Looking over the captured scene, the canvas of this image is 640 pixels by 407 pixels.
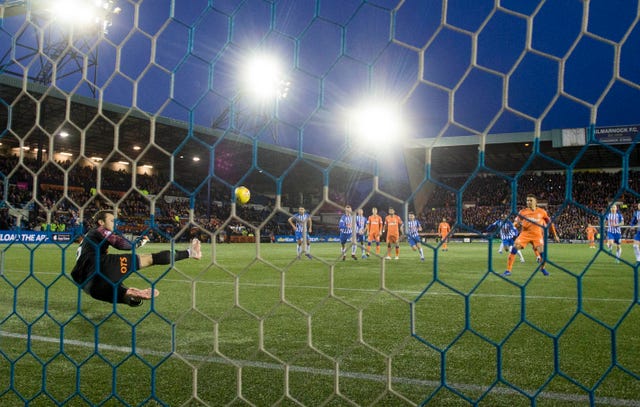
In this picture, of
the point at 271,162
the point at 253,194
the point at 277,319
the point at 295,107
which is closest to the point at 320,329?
the point at 277,319

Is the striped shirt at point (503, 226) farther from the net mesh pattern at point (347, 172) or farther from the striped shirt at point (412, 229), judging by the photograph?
the striped shirt at point (412, 229)

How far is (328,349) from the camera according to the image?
343cm

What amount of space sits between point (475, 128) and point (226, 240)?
2588 cm

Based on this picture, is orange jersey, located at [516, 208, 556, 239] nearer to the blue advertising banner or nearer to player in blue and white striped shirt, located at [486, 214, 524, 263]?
player in blue and white striped shirt, located at [486, 214, 524, 263]

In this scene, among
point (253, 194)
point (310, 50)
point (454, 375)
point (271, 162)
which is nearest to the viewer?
point (310, 50)

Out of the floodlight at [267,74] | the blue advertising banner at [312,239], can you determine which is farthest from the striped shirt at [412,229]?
the blue advertising banner at [312,239]

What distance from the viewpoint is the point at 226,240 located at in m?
27.0

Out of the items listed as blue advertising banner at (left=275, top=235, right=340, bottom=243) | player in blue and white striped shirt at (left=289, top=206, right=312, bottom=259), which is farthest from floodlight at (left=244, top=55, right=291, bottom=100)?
blue advertising banner at (left=275, top=235, right=340, bottom=243)

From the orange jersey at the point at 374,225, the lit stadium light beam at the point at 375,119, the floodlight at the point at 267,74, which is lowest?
the orange jersey at the point at 374,225

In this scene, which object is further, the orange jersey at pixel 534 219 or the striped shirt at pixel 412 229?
the orange jersey at pixel 534 219

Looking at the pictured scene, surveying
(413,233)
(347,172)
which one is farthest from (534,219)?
(413,233)

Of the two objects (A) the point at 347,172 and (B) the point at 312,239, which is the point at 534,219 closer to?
(A) the point at 347,172

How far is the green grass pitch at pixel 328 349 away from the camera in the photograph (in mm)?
2227

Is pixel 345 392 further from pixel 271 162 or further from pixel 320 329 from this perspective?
pixel 271 162
